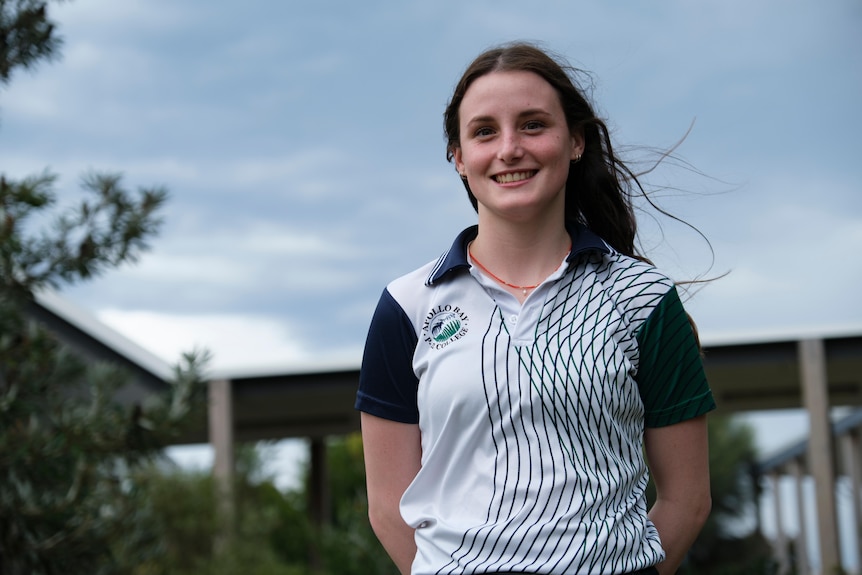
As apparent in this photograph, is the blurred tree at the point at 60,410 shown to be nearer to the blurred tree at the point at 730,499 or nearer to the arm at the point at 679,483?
the arm at the point at 679,483

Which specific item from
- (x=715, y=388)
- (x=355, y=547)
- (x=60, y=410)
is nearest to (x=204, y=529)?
(x=355, y=547)

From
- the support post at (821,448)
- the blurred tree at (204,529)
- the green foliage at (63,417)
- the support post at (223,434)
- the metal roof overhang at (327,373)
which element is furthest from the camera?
the support post at (223,434)

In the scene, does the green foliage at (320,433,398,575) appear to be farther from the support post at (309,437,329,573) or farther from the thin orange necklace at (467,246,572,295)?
the thin orange necklace at (467,246,572,295)

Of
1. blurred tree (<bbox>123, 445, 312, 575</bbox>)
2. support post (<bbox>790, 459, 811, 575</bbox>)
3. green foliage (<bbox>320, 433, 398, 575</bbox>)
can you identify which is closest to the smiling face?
blurred tree (<bbox>123, 445, 312, 575</bbox>)

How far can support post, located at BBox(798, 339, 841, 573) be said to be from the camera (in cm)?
1046

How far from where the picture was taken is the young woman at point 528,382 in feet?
6.13

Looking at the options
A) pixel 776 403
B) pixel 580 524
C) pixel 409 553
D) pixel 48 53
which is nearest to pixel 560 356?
pixel 580 524

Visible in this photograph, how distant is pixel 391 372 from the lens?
2084 millimetres

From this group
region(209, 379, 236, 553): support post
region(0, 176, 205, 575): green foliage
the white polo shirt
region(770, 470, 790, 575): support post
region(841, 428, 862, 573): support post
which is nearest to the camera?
the white polo shirt

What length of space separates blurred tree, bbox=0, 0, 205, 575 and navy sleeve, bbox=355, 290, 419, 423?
2.17 meters

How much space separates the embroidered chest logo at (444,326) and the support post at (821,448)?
30.4 feet

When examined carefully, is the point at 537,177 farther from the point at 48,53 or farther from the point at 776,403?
the point at 776,403

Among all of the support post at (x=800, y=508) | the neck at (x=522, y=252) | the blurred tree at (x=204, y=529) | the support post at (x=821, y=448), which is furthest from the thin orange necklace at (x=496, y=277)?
the support post at (x=800, y=508)

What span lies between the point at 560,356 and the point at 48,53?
3267 mm
